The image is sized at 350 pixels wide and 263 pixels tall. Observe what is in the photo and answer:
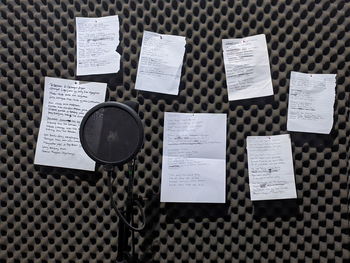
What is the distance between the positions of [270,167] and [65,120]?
0.52 m

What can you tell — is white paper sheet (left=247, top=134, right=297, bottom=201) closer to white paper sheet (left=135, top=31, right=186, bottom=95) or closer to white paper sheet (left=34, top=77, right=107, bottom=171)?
white paper sheet (left=135, top=31, right=186, bottom=95)

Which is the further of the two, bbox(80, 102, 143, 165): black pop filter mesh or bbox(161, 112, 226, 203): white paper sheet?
bbox(161, 112, 226, 203): white paper sheet

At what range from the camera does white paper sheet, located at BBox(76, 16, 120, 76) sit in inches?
36.3

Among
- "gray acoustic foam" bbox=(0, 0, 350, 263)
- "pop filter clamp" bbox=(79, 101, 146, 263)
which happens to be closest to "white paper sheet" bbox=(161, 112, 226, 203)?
"gray acoustic foam" bbox=(0, 0, 350, 263)

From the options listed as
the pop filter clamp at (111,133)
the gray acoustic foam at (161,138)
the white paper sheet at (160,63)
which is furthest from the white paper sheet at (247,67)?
the pop filter clamp at (111,133)

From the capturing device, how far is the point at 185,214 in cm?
91

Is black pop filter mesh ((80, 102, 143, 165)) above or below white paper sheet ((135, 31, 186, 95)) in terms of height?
below

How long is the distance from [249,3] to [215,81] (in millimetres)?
210

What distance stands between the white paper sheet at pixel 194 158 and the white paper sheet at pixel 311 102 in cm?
17

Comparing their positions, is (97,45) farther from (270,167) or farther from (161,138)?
(270,167)

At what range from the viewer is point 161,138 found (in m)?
0.92

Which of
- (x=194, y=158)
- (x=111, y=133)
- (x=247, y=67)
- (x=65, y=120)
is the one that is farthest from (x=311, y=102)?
(x=65, y=120)

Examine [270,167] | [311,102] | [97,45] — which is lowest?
[270,167]

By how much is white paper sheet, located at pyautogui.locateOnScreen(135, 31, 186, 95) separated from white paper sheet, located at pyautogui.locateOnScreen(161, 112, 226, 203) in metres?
0.08
